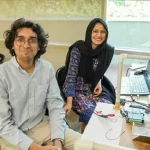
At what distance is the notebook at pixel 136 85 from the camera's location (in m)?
1.80

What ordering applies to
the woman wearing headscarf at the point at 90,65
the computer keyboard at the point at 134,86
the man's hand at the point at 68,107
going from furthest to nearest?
the woman wearing headscarf at the point at 90,65 → the man's hand at the point at 68,107 → the computer keyboard at the point at 134,86

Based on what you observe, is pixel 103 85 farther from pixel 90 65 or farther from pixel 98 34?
pixel 98 34

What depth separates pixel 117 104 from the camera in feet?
4.82

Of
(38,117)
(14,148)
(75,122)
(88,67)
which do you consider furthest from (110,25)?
(14,148)

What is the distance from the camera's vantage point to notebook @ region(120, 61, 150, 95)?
1803mm

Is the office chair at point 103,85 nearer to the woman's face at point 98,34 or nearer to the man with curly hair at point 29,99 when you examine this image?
the woman's face at point 98,34

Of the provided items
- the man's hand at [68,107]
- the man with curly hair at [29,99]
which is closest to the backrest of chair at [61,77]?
the man's hand at [68,107]

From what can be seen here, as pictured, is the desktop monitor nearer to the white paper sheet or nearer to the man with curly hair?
the white paper sheet

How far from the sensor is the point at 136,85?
1.96m

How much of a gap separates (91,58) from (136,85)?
1.62 ft

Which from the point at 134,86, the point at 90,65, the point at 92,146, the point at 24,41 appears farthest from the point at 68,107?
the point at 92,146

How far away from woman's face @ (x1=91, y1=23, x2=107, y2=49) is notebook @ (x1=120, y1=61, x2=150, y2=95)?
0.44m

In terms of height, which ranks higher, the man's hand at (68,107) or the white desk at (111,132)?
the white desk at (111,132)

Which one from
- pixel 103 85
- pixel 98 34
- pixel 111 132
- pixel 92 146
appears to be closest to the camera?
pixel 92 146
